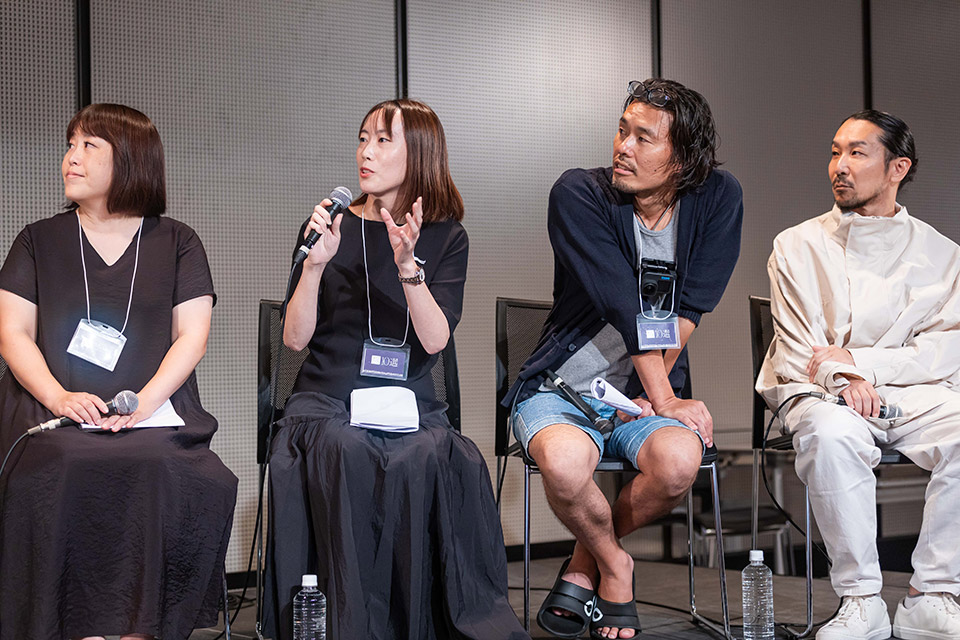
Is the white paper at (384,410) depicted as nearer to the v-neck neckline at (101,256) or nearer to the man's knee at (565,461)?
the man's knee at (565,461)

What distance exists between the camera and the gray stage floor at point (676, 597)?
9.48 feet

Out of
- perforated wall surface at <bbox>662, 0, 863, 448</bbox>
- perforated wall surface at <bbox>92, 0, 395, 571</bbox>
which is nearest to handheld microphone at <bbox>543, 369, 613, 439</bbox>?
perforated wall surface at <bbox>92, 0, 395, 571</bbox>

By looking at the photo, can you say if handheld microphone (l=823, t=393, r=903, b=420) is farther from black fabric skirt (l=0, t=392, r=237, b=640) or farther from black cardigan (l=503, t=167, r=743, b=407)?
black fabric skirt (l=0, t=392, r=237, b=640)

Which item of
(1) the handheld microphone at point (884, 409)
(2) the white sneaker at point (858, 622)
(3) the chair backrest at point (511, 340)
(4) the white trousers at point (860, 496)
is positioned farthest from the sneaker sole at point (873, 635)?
(3) the chair backrest at point (511, 340)

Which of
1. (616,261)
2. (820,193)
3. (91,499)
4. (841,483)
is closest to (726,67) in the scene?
(820,193)

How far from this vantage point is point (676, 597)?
3.39m

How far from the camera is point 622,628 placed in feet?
8.64

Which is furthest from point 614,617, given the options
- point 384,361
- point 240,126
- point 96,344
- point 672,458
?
point 240,126

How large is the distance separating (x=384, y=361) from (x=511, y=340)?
2.03 feet

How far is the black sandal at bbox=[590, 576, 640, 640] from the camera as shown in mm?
2641

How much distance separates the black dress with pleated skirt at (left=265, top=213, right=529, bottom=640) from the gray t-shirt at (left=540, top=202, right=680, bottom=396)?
479 millimetres

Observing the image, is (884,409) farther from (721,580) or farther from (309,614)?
(309,614)

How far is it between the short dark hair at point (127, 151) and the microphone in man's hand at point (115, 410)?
578mm

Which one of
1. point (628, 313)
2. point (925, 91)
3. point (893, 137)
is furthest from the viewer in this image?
point (925, 91)
